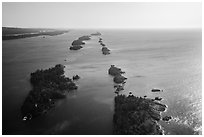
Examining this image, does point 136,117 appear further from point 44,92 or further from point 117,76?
point 117,76

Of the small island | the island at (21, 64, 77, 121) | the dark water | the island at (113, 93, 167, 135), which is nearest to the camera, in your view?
the island at (113, 93, 167, 135)

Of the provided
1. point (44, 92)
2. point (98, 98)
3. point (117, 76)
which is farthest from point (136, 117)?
point (117, 76)

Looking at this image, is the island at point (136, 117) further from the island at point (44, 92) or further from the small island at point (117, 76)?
the small island at point (117, 76)

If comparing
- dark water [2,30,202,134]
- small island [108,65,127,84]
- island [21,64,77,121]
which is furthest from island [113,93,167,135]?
Answer: small island [108,65,127,84]

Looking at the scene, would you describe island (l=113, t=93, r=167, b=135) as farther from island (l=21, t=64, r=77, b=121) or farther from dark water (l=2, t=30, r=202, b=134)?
island (l=21, t=64, r=77, b=121)

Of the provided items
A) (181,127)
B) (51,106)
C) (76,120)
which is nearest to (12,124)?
(51,106)

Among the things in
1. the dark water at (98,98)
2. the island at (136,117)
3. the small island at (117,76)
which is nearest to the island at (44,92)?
the dark water at (98,98)
